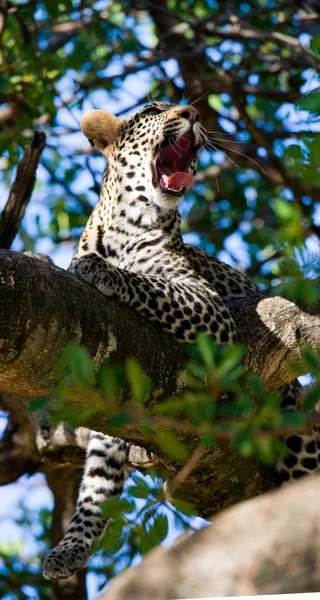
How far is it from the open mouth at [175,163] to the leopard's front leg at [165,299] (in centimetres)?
88

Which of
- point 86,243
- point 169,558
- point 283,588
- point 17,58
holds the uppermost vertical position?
point 169,558

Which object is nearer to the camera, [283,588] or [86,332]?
[283,588]

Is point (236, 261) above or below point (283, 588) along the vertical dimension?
below

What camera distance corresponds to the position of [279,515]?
1928mm

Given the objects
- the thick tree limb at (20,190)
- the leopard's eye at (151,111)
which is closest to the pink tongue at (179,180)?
the leopard's eye at (151,111)

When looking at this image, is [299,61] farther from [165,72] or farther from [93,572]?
[93,572]

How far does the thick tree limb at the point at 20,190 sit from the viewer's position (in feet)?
18.7

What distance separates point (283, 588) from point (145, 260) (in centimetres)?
404

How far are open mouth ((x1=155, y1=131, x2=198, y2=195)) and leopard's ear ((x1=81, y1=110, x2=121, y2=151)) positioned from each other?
53 cm

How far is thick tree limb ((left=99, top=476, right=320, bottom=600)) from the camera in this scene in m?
1.87

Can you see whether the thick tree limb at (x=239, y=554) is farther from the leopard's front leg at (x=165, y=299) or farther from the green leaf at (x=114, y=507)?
the leopard's front leg at (x=165, y=299)

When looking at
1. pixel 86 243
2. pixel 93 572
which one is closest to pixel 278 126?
pixel 86 243

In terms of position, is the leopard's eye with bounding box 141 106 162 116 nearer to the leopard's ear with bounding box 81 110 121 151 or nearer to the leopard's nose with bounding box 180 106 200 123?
the leopard's ear with bounding box 81 110 121 151

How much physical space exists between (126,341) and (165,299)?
1030 millimetres
